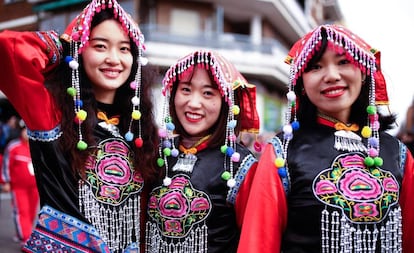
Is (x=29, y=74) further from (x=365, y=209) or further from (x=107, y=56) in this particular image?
(x=365, y=209)

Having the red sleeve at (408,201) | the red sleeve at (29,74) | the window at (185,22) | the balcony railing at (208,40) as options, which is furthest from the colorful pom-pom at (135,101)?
the window at (185,22)

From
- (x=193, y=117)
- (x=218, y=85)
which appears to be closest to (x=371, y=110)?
(x=218, y=85)

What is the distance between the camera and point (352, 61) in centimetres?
201

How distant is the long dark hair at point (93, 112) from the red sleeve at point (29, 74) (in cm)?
8

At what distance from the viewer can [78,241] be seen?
6.93 feet

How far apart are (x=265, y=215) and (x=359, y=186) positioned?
0.41 meters

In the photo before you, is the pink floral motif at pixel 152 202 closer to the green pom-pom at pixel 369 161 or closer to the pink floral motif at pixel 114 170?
the pink floral motif at pixel 114 170

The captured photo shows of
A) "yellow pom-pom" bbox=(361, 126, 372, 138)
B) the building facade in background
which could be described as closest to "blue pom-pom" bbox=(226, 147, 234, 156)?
"yellow pom-pom" bbox=(361, 126, 372, 138)

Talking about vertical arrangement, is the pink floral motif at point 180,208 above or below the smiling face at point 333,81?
below

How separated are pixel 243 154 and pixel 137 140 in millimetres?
552

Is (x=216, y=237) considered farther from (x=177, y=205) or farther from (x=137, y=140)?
(x=137, y=140)

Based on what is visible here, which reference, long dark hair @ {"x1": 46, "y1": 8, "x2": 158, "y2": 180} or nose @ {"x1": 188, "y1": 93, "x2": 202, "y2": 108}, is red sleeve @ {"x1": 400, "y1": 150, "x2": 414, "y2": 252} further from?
long dark hair @ {"x1": 46, "y1": 8, "x2": 158, "y2": 180}

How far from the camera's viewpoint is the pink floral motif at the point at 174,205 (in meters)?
2.32

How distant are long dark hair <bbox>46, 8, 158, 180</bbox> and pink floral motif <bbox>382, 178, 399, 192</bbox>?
3.56 ft
